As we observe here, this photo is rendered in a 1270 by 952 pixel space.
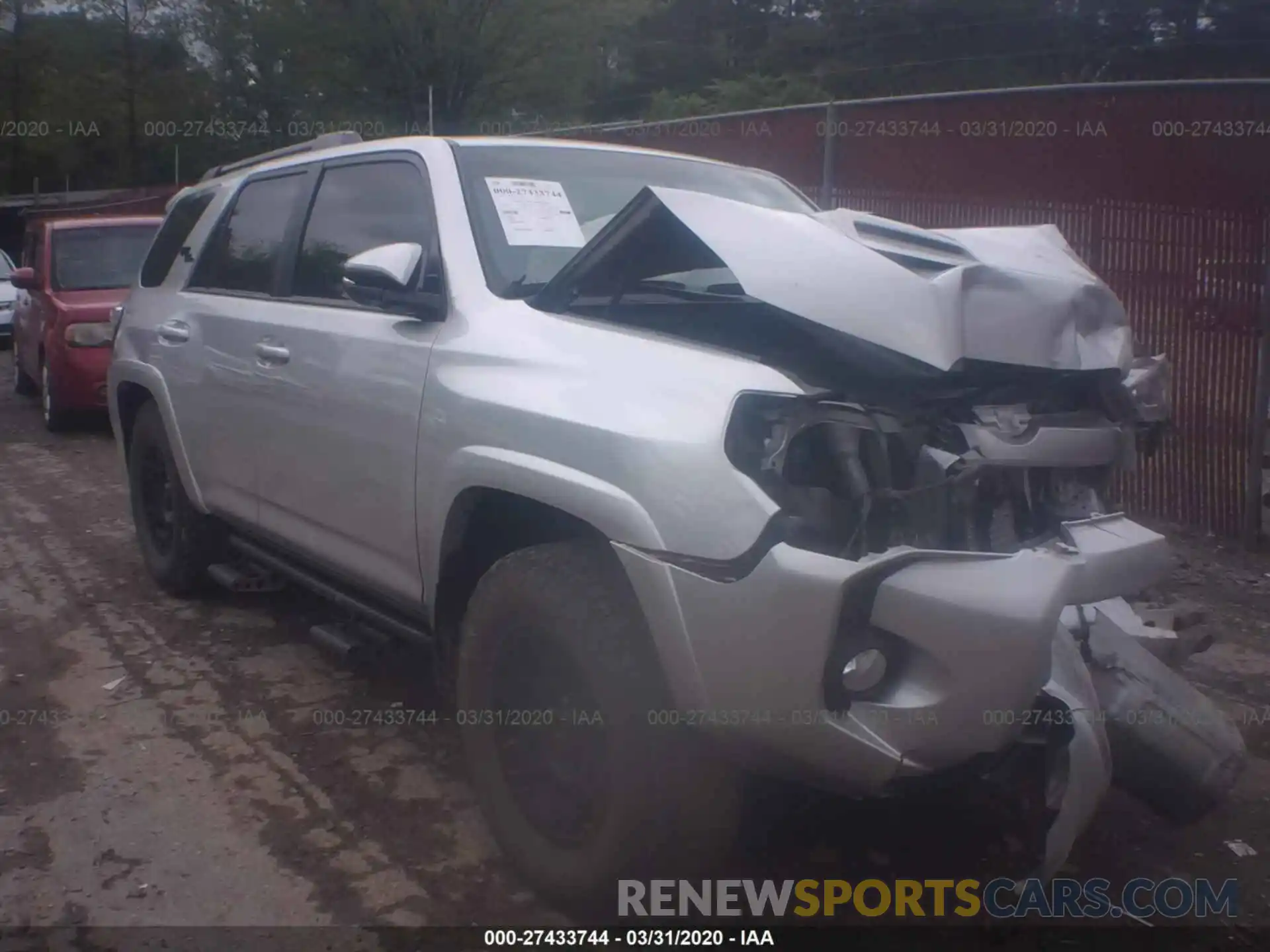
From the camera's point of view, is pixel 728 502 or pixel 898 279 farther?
pixel 898 279

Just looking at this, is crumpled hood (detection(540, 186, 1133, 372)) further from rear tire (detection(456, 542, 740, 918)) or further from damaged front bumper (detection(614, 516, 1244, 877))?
rear tire (detection(456, 542, 740, 918))

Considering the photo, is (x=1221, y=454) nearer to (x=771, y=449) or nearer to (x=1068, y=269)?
(x=1068, y=269)

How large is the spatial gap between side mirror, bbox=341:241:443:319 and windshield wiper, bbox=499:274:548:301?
0.65 ft

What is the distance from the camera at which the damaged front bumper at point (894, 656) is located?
2.49 meters

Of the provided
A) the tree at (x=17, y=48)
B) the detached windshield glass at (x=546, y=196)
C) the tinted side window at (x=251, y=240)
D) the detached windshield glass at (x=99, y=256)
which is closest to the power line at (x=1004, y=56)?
the detached windshield glass at (x=99, y=256)

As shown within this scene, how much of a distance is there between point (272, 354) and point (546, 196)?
116cm

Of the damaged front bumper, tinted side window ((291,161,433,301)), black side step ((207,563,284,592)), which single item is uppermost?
tinted side window ((291,161,433,301))

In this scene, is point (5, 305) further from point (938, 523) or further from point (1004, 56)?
point (938, 523)

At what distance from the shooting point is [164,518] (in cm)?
575

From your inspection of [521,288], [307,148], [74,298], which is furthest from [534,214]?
[74,298]

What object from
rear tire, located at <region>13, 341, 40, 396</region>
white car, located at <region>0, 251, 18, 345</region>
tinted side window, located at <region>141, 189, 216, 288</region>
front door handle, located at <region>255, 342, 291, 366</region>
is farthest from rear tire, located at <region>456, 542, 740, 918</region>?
white car, located at <region>0, 251, 18, 345</region>

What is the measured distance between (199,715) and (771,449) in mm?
2698

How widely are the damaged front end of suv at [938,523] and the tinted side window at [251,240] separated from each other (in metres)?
1.89

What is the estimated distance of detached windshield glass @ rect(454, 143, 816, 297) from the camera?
11.7ft
